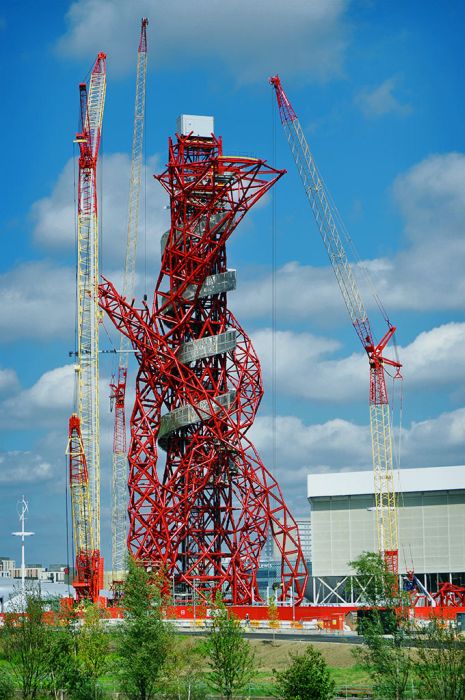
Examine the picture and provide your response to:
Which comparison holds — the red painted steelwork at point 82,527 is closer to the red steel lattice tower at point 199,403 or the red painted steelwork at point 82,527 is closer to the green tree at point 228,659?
the red steel lattice tower at point 199,403

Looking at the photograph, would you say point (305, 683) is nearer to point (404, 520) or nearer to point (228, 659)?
point (228, 659)

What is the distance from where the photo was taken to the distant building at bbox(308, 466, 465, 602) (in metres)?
158

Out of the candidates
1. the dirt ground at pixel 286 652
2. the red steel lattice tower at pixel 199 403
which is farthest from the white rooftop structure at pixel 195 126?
the dirt ground at pixel 286 652

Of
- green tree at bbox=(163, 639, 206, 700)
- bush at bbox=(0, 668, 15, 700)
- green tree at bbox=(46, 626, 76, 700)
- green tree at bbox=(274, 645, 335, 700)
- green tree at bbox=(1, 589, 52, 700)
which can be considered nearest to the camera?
green tree at bbox=(274, 645, 335, 700)

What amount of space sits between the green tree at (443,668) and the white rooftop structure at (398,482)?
92.7 m

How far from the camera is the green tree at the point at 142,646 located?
254ft

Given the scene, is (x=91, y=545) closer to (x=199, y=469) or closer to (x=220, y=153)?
(x=199, y=469)

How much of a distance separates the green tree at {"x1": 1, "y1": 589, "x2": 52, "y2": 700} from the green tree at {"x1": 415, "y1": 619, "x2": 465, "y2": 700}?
2577 cm

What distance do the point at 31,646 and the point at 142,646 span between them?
27.3ft

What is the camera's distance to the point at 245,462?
5418 inches

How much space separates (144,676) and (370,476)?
294ft

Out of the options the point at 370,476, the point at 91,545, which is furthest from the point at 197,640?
the point at 370,476

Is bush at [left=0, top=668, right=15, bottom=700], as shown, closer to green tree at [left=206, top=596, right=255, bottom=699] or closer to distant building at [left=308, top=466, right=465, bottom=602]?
green tree at [left=206, top=596, right=255, bottom=699]

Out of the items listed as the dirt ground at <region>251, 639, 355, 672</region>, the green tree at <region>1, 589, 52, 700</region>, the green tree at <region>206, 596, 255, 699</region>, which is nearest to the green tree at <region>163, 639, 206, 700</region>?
the green tree at <region>206, 596, 255, 699</region>
